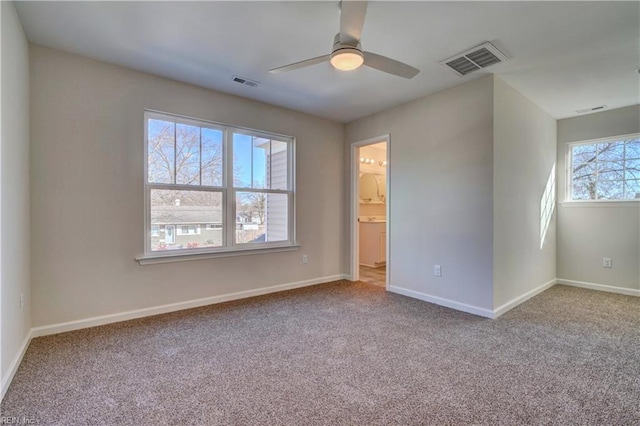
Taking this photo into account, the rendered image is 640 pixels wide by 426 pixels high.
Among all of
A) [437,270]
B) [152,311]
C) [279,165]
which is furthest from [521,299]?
[152,311]

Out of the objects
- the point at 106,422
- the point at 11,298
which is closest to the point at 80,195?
the point at 11,298

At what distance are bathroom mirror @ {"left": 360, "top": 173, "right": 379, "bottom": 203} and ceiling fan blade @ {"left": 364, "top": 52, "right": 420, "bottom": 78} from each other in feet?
13.9

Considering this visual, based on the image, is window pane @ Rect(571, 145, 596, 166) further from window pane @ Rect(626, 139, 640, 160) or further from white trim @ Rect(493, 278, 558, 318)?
white trim @ Rect(493, 278, 558, 318)

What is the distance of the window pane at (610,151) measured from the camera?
4133 mm

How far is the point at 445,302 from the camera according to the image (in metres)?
3.53

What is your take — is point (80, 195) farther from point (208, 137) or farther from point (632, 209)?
point (632, 209)

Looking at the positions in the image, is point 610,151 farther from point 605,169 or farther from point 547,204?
point 547,204

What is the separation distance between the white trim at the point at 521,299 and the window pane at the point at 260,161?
3074 millimetres

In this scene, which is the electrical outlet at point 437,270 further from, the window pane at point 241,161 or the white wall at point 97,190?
the window pane at point 241,161

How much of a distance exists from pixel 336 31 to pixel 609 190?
442 centimetres

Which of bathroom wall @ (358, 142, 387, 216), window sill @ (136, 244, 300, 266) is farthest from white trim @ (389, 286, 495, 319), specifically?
bathroom wall @ (358, 142, 387, 216)

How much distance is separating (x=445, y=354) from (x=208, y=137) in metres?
3.25

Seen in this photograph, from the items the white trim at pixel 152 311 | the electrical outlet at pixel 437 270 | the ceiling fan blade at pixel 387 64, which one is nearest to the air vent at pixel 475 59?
the ceiling fan blade at pixel 387 64

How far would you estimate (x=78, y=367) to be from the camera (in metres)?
2.13
